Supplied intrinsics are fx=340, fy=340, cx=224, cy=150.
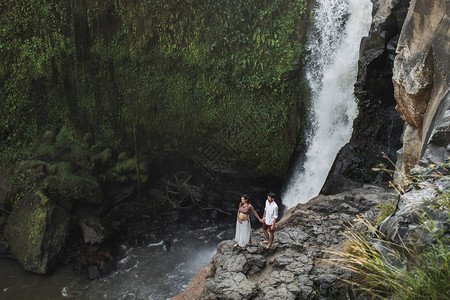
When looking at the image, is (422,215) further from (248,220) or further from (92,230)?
(92,230)

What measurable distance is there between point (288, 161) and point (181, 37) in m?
5.77

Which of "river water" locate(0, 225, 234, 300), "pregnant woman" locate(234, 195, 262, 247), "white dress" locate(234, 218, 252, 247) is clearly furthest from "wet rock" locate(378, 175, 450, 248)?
"river water" locate(0, 225, 234, 300)

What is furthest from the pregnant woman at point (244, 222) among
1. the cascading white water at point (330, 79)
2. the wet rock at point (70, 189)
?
the wet rock at point (70, 189)

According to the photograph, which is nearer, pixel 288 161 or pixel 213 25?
pixel 213 25

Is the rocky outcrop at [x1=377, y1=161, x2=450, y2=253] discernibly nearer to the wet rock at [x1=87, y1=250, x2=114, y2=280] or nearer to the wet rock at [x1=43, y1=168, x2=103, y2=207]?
the wet rock at [x1=87, y1=250, x2=114, y2=280]

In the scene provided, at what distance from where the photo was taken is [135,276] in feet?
32.5

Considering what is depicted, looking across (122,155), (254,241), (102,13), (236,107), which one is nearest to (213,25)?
(236,107)

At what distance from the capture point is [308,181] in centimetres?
1152

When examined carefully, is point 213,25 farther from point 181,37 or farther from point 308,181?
point 308,181

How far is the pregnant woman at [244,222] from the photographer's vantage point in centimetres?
632

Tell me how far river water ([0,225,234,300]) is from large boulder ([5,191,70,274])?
0.42 meters

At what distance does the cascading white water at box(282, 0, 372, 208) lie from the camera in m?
10.8

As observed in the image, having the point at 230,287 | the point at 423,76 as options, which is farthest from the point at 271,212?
the point at 423,76

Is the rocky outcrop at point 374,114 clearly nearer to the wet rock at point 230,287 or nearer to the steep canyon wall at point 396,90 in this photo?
the steep canyon wall at point 396,90
